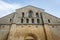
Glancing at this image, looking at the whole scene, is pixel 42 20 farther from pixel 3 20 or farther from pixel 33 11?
pixel 3 20

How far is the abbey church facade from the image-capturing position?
18.5 m

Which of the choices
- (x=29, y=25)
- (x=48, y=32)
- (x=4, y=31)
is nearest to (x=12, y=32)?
(x=4, y=31)

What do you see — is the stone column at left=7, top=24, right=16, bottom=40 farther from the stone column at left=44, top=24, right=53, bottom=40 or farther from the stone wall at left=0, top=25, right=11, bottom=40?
the stone column at left=44, top=24, right=53, bottom=40

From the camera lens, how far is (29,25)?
20.0 m

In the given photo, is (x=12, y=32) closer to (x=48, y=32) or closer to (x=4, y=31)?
(x=4, y=31)

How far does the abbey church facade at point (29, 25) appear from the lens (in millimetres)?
18469

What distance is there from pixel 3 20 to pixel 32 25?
5553 millimetres

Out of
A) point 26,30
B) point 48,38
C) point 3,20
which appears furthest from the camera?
point 3,20

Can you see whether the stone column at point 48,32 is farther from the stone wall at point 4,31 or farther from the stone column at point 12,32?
the stone wall at point 4,31

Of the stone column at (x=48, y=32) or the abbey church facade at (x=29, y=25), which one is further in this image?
the abbey church facade at (x=29, y=25)

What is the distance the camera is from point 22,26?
65.1ft

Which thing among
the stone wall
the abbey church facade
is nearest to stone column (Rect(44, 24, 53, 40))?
the abbey church facade

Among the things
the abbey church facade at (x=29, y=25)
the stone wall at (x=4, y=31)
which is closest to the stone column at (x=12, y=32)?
the abbey church facade at (x=29, y=25)

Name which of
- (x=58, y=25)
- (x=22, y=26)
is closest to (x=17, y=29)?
(x=22, y=26)
